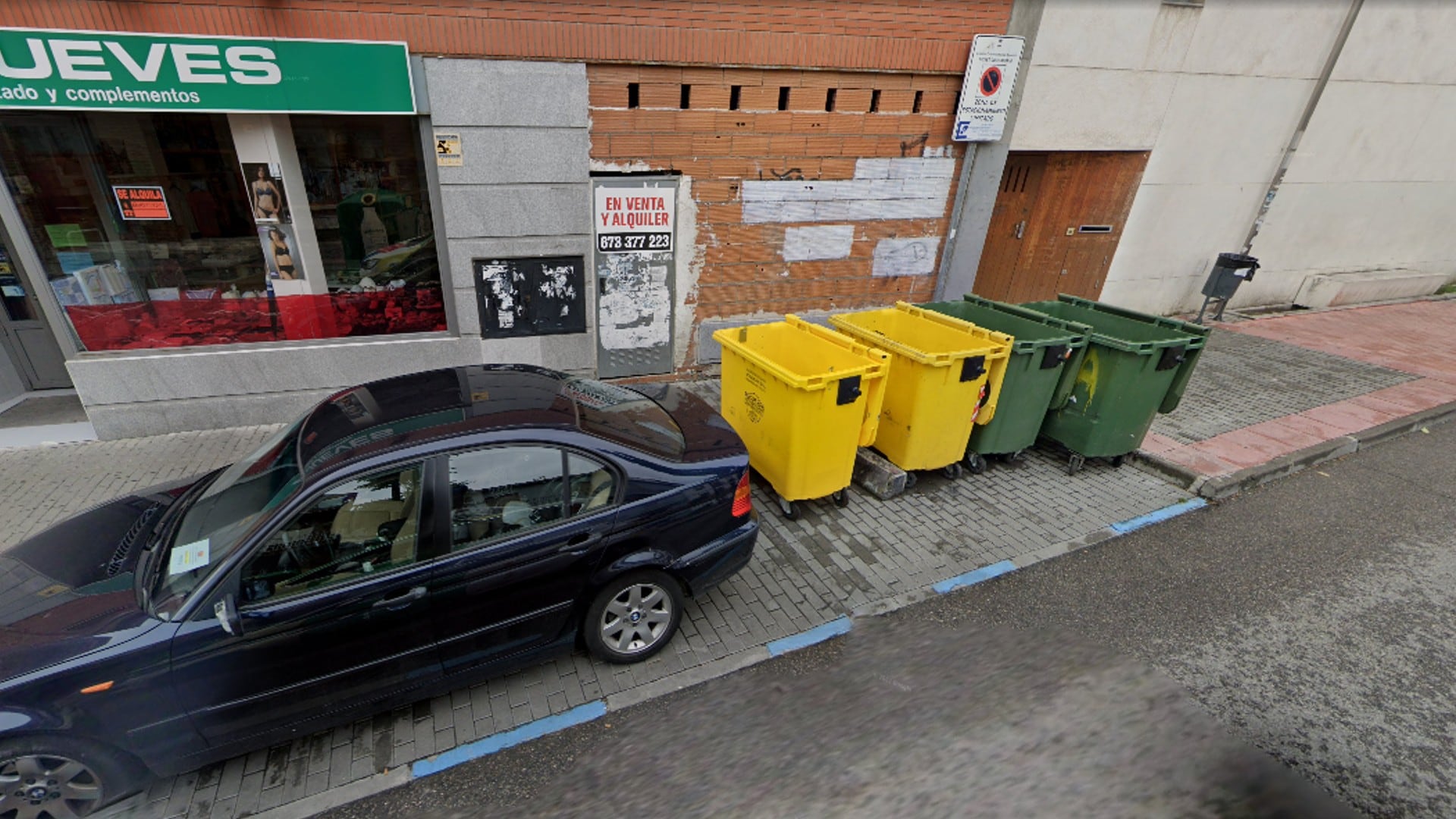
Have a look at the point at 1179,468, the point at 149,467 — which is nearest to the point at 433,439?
the point at 149,467

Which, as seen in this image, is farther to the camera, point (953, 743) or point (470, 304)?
point (470, 304)

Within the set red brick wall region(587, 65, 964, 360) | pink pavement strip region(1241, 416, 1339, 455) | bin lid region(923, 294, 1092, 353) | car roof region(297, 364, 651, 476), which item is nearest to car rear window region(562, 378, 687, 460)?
car roof region(297, 364, 651, 476)

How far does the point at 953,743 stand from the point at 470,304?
5.88m

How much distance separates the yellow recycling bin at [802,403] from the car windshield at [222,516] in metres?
2.94

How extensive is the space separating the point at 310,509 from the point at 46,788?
1.53 metres

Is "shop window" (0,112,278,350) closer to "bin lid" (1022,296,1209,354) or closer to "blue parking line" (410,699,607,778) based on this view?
"blue parking line" (410,699,607,778)

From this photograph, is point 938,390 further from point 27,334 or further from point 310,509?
point 27,334

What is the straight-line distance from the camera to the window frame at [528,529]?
296 centimetres

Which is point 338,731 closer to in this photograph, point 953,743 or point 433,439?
point 433,439

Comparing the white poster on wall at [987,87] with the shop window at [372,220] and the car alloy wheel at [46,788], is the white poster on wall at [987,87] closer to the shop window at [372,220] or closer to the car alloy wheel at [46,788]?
the shop window at [372,220]

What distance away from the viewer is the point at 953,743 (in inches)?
126

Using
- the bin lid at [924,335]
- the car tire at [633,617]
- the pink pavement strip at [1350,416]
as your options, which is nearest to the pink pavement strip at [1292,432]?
the pink pavement strip at [1350,416]

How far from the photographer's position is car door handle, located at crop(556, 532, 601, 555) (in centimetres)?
319

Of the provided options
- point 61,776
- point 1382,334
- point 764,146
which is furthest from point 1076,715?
point 1382,334
